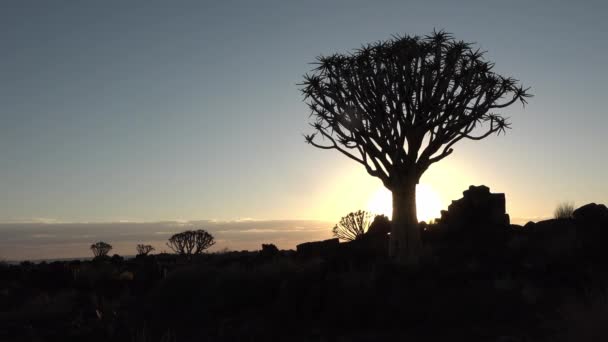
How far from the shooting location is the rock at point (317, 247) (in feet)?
70.2

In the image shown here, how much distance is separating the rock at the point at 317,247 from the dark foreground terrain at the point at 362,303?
443 centimetres

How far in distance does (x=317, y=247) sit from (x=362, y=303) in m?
12.2

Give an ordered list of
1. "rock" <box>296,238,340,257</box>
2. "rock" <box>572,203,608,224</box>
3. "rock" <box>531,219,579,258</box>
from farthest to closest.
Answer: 1. "rock" <box>296,238,340,257</box>
2. "rock" <box>572,203,608,224</box>
3. "rock" <box>531,219,579,258</box>

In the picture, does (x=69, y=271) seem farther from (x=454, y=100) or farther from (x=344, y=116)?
(x=454, y=100)

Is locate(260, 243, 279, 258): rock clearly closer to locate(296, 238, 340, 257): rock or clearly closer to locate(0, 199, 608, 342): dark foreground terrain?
locate(296, 238, 340, 257): rock

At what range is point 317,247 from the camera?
2270 cm

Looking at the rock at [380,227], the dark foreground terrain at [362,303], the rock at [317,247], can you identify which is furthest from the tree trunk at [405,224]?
the rock at [380,227]

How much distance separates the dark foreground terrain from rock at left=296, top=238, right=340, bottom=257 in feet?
14.5

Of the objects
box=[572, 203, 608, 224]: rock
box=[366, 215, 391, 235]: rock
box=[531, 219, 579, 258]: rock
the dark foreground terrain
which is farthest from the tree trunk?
box=[366, 215, 391, 235]: rock

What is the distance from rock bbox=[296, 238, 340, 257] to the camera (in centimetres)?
2139

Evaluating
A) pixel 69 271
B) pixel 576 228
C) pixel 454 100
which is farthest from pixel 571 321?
pixel 69 271

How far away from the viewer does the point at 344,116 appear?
17359mm

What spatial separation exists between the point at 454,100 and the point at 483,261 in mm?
4656

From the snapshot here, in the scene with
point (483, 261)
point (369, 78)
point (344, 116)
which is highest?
point (369, 78)
